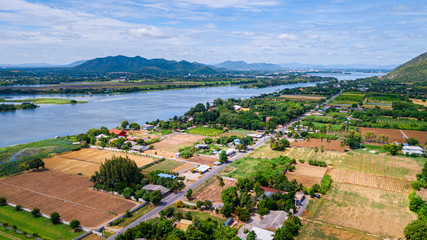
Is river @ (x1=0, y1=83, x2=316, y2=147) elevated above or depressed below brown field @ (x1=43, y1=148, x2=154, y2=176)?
above

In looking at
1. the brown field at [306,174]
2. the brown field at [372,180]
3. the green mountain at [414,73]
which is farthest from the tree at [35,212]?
the green mountain at [414,73]

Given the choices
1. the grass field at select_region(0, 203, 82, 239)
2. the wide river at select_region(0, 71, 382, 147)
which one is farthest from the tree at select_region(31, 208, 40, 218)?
the wide river at select_region(0, 71, 382, 147)

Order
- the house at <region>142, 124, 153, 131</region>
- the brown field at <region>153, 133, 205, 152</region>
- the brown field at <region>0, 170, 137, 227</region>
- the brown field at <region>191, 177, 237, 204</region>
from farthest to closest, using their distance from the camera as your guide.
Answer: the house at <region>142, 124, 153, 131</region>, the brown field at <region>153, 133, 205, 152</region>, the brown field at <region>191, 177, 237, 204</region>, the brown field at <region>0, 170, 137, 227</region>

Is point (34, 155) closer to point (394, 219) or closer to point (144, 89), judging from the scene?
point (394, 219)

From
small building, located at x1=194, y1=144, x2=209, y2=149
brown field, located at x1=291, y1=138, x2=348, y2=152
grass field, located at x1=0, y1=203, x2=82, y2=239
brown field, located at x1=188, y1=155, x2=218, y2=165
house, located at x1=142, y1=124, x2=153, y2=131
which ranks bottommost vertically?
grass field, located at x1=0, y1=203, x2=82, y2=239

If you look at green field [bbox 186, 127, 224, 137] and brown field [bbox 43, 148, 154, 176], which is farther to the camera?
green field [bbox 186, 127, 224, 137]

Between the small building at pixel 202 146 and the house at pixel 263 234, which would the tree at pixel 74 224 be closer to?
the house at pixel 263 234

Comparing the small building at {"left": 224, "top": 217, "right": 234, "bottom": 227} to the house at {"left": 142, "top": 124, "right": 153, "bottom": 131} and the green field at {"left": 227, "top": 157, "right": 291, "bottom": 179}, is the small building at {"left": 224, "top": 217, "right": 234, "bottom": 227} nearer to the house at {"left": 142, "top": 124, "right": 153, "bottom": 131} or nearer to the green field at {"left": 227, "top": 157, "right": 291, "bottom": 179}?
the green field at {"left": 227, "top": 157, "right": 291, "bottom": 179}
